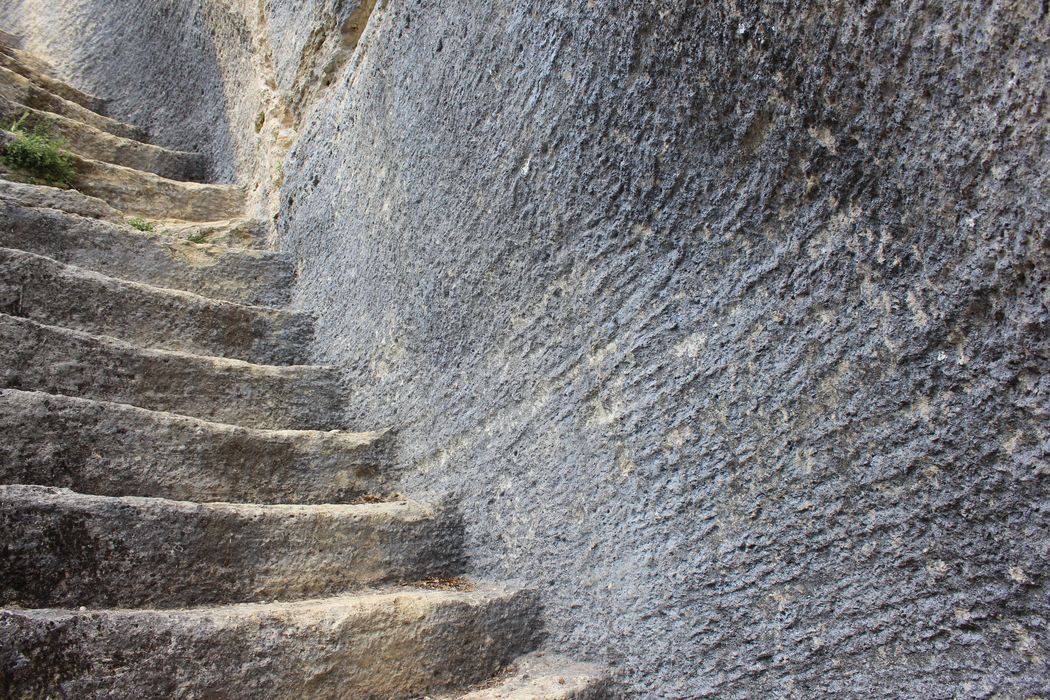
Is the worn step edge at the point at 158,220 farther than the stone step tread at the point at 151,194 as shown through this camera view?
No

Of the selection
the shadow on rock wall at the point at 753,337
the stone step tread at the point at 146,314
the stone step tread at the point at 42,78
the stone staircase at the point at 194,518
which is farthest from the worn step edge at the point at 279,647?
the stone step tread at the point at 42,78

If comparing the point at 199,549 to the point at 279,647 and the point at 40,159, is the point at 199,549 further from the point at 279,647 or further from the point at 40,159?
the point at 40,159

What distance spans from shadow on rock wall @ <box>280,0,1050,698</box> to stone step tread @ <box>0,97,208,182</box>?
2.24 meters

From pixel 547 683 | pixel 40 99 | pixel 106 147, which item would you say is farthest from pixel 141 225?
pixel 547 683

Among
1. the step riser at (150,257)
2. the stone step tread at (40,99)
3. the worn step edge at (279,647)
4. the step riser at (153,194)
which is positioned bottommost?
the worn step edge at (279,647)

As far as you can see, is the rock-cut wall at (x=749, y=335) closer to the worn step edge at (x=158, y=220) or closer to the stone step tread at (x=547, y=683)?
the stone step tread at (x=547, y=683)

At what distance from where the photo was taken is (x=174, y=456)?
5.86 ft

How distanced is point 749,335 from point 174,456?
1.45 meters

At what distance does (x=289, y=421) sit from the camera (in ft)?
7.52

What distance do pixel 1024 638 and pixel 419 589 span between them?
1293 mm

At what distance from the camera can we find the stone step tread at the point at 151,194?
3104mm

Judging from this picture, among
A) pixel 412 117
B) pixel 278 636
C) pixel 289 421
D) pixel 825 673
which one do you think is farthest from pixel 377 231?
pixel 825 673

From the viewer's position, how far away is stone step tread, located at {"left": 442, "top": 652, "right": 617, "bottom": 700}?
4.85 feet

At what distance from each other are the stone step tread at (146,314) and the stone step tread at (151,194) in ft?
3.21
